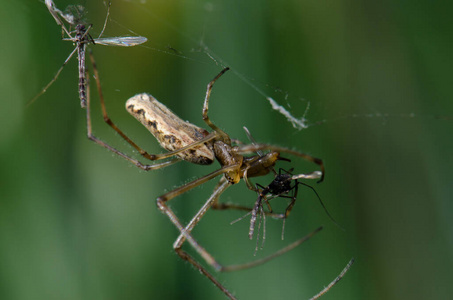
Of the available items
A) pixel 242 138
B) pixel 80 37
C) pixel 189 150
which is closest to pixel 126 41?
pixel 80 37

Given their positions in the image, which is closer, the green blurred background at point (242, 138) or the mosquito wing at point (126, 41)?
the mosquito wing at point (126, 41)

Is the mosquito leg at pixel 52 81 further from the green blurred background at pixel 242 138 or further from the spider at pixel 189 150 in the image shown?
the spider at pixel 189 150

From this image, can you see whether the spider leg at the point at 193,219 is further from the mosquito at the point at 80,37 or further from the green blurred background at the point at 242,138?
the mosquito at the point at 80,37

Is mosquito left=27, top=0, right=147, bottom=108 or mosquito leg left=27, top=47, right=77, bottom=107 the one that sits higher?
mosquito left=27, top=0, right=147, bottom=108

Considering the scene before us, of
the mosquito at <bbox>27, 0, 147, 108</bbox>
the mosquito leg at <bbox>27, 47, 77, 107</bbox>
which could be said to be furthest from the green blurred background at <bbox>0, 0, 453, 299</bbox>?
the mosquito at <bbox>27, 0, 147, 108</bbox>

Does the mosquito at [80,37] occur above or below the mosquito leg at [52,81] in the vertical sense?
above

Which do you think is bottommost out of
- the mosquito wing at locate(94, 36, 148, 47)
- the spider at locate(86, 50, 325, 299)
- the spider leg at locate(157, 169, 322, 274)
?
the spider leg at locate(157, 169, 322, 274)

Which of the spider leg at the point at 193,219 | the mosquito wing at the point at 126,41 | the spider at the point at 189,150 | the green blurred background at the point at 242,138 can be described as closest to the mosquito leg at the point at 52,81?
the green blurred background at the point at 242,138

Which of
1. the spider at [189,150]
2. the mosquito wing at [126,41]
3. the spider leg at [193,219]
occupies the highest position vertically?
the mosquito wing at [126,41]

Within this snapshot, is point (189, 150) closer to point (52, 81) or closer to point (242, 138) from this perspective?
point (242, 138)

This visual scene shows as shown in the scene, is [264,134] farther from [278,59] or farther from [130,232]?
[130,232]

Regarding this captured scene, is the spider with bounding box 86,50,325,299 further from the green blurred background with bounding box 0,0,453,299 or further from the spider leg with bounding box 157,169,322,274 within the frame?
the green blurred background with bounding box 0,0,453,299
